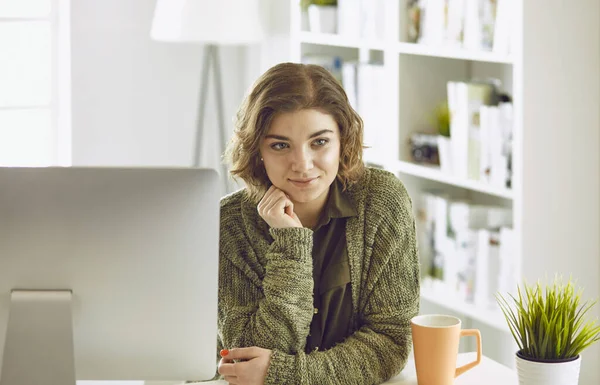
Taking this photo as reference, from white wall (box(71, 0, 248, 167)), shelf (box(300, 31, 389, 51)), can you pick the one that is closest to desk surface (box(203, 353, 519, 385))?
shelf (box(300, 31, 389, 51))

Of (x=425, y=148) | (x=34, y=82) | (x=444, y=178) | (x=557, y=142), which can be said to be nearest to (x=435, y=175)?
(x=444, y=178)

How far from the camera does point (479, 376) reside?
1.59 metres

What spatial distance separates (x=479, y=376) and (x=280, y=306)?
372 mm

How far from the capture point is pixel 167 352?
1382mm

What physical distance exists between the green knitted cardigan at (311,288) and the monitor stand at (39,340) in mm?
374

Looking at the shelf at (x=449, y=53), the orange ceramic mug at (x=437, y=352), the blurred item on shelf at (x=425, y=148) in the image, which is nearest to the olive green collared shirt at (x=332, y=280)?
the orange ceramic mug at (x=437, y=352)

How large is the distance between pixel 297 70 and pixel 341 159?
0.66ft

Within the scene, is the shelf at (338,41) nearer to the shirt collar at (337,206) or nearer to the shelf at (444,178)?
the shelf at (444,178)

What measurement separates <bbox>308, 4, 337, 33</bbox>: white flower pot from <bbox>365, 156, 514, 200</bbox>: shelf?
563 mm

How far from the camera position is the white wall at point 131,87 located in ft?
13.0

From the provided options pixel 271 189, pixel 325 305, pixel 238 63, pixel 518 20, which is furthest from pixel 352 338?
pixel 238 63

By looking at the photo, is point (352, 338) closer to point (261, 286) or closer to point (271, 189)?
point (261, 286)

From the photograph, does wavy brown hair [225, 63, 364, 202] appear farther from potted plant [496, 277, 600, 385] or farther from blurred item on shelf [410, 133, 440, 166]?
blurred item on shelf [410, 133, 440, 166]

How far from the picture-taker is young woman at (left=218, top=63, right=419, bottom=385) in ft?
5.52
